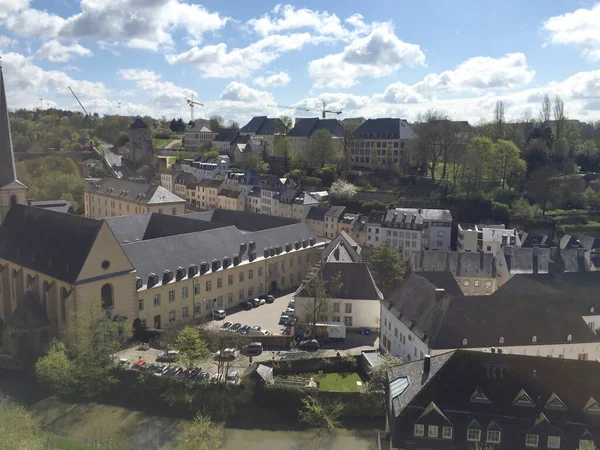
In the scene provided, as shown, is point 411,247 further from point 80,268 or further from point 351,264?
point 80,268

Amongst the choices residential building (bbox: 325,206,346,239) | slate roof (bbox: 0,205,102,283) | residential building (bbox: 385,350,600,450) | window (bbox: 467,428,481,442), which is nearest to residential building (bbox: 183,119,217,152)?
residential building (bbox: 325,206,346,239)

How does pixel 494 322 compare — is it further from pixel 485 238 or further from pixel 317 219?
pixel 317 219

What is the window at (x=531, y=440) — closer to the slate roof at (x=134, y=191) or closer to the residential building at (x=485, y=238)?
the residential building at (x=485, y=238)

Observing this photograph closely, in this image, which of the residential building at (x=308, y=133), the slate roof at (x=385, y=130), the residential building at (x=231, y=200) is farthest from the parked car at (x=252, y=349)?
the residential building at (x=308, y=133)

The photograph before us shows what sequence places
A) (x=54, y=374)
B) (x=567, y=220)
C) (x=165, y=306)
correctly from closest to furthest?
(x=54, y=374)
(x=165, y=306)
(x=567, y=220)

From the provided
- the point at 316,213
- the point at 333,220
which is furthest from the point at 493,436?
the point at 316,213

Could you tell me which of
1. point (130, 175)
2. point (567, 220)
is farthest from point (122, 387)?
point (130, 175)
